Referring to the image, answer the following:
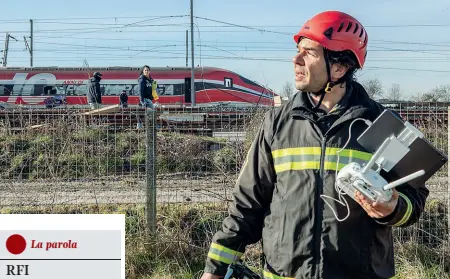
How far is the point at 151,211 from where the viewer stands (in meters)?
6.03

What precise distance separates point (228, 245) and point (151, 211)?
3.38m

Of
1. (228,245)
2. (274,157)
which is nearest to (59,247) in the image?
(228,245)

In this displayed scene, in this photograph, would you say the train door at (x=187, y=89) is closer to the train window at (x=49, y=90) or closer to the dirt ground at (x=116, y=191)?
the train window at (x=49, y=90)

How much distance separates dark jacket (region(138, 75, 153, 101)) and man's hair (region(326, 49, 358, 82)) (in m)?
11.3

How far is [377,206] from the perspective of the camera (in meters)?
2.24

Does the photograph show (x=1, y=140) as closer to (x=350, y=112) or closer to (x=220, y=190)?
(x=220, y=190)

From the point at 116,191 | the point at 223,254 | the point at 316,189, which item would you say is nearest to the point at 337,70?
the point at 316,189

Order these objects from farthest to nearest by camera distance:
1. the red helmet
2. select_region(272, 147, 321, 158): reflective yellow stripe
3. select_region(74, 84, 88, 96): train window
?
select_region(74, 84, 88, 96): train window → the red helmet → select_region(272, 147, 321, 158): reflective yellow stripe

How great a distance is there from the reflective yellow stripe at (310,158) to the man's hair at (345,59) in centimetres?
43

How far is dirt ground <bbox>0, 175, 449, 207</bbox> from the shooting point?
6.20m

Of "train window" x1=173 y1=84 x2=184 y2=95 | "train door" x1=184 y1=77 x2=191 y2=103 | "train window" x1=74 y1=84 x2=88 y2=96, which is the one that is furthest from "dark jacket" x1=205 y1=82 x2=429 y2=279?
"train window" x1=74 y1=84 x2=88 y2=96

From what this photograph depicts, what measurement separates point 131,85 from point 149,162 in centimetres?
2387

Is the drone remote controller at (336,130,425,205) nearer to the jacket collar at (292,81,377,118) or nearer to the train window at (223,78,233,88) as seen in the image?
the jacket collar at (292,81,377,118)

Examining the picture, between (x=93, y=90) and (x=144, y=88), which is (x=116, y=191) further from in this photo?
(x=93, y=90)
